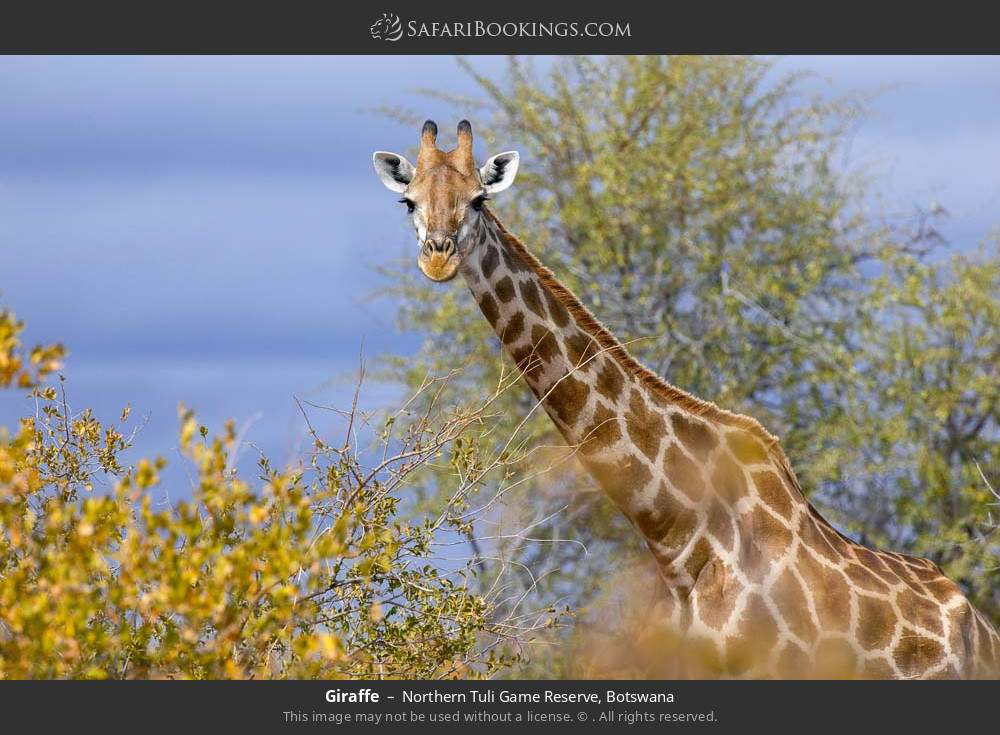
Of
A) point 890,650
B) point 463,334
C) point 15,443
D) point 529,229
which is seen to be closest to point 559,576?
point 463,334

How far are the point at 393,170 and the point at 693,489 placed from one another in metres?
2.83

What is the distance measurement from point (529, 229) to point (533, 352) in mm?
Answer: 8463

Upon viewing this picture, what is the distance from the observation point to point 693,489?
282 inches

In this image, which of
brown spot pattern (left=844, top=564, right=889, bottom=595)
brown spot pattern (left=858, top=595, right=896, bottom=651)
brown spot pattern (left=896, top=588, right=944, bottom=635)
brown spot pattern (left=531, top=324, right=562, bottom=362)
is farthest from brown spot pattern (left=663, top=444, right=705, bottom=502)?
brown spot pattern (left=896, top=588, right=944, bottom=635)

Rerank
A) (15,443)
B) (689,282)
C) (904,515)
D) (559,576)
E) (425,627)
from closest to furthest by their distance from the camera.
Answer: (15,443), (425,627), (559,576), (904,515), (689,282)

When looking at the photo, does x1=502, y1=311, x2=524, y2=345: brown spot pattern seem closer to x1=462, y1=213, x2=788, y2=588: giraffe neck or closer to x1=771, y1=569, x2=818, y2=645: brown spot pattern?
x1=462, y1=213, x2=788, y2=588: giraffe neck

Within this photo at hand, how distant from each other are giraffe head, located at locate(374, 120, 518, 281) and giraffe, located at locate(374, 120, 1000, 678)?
11 millimetres

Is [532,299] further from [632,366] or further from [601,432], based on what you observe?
[601,432]

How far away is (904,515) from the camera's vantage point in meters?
14.2

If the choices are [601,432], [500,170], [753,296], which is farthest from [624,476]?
[753,296]

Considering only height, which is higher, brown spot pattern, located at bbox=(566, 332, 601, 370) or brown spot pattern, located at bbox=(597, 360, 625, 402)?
brown spot pattern, located at bbox=(566, 332, 601, 370)

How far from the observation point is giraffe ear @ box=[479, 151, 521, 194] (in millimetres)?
7781

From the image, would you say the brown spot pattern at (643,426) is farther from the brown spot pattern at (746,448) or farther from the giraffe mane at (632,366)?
the brown spot pattern at (746,448)

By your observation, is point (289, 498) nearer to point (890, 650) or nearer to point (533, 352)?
point (533, 352)
